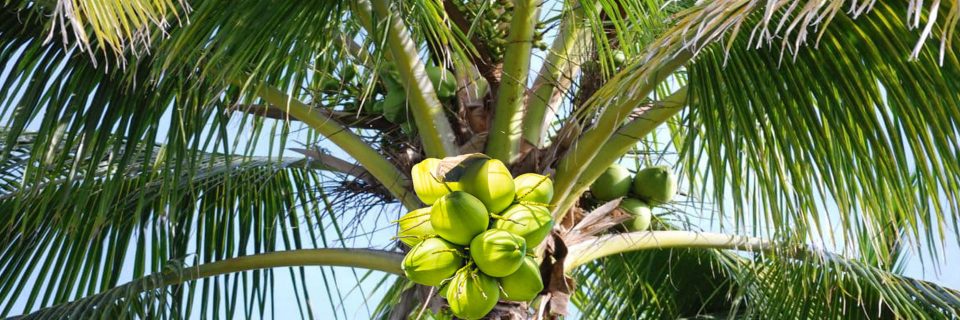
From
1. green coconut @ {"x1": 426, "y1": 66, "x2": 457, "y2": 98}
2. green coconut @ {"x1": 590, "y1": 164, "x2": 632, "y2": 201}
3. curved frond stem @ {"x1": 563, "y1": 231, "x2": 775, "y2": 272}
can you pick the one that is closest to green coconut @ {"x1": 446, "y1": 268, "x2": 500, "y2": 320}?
curved frond stem @ {"x1": 563, "y1": 231, "x2": 775, "y2": 272}

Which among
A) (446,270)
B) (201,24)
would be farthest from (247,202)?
(446,270)

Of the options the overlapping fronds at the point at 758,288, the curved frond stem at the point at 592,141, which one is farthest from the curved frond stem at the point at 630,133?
the overlapping fronds at the point at 758,288

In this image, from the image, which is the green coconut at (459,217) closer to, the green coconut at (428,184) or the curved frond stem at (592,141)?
the green coconut at (428,184)

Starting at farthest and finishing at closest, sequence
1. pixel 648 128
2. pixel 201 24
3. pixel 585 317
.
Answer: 1. pixel 585 317
2. pixel 648 128
3. pixel 201 24

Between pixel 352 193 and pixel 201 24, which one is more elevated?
pixel 201 24

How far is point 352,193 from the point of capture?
11.3ft

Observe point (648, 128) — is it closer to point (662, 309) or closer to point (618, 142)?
point (618, 142)

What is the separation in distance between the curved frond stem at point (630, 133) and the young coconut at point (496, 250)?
0.58m

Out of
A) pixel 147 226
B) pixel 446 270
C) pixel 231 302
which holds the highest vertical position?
pixel 147 226

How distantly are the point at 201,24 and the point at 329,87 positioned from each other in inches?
31.2

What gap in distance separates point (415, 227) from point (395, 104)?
554 millimetres

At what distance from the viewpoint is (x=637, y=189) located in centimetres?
341

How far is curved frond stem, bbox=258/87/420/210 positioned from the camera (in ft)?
10.0

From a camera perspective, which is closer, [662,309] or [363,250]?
[363,250]
